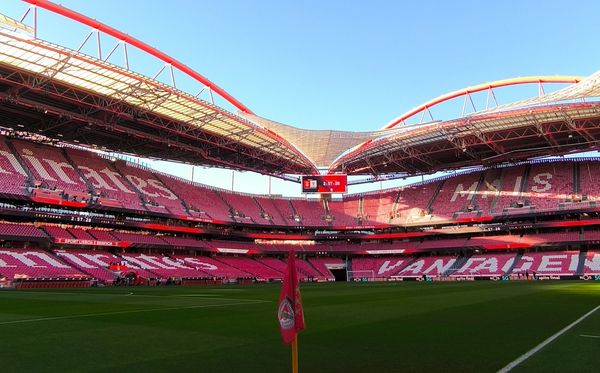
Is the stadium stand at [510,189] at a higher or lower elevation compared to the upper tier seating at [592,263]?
higher

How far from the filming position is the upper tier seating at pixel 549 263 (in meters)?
55.4

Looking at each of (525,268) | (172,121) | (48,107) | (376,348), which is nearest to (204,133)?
(172,121)

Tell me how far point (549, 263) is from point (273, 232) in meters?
41.8

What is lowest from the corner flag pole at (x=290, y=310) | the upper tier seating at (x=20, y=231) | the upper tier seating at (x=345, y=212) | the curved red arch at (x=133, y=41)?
the corner flag pole at (x=290, y=310)

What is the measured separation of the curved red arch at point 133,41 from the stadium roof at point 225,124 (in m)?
0.10

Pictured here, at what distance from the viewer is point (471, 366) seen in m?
6.87

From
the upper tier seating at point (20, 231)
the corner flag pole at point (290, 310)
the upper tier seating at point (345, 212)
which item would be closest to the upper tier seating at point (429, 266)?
the upper tier seating at point (345, 212)

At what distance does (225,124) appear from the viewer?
51094 millimetres

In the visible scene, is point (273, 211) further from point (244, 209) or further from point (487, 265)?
point (487, 265)

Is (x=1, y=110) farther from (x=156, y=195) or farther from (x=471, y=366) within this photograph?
(x=471, y=366)

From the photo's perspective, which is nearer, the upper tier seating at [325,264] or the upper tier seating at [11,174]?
the upper tier seating at [11,174]

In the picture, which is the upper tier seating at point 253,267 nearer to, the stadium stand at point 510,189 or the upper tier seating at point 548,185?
the stadium stand at point 510,189

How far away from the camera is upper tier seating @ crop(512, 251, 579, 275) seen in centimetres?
5540

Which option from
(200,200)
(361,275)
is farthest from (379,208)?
(200,200)
